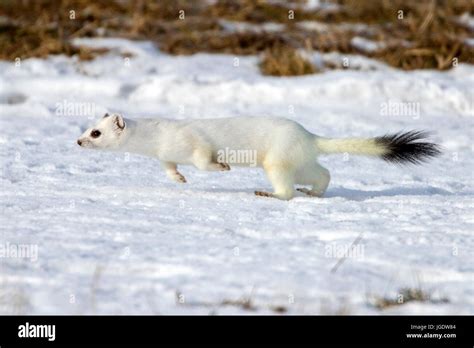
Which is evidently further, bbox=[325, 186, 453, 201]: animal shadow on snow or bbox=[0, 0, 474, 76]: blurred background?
bbox=[0, 0, 474, 76]: blurred background

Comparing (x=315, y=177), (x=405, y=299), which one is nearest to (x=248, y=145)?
(x=315, y=177)

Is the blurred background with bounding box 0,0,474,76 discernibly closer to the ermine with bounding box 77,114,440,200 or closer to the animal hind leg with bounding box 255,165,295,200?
the ermine with bounding box 77,114,440,200

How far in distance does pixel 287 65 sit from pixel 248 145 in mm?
5149

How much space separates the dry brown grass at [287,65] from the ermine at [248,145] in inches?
192

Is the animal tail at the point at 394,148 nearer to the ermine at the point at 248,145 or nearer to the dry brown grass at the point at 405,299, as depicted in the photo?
the ermine at the point at 248,145

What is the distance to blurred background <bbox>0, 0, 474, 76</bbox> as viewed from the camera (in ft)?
38.4

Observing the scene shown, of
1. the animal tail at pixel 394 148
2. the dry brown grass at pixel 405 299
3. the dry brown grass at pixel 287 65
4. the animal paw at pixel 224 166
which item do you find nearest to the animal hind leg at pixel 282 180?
the animal paw at pixel 224 166

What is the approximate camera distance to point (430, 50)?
38.7 feet

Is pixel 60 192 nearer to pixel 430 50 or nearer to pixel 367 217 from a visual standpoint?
pixel 367 217

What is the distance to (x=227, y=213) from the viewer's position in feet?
18.8

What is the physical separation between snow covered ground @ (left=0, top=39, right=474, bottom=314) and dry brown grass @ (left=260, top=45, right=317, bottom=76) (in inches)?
16.1

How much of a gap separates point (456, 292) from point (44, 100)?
6784 mm

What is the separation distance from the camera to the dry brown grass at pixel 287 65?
1117 cm

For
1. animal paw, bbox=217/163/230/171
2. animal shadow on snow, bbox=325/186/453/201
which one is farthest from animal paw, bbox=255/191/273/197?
animal shadow on snow, bbox=325/186/453/201
